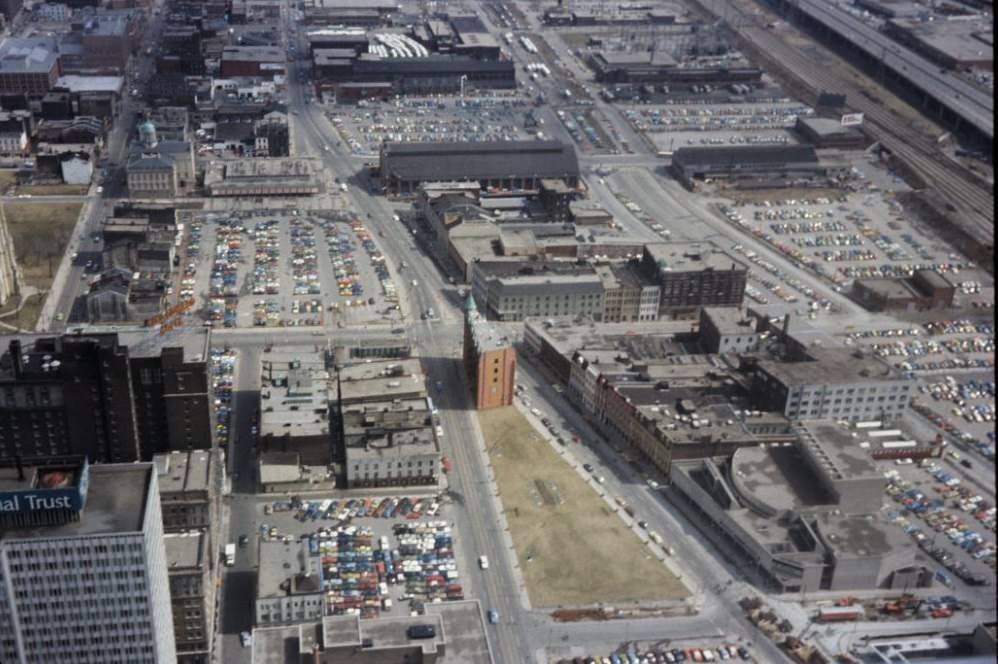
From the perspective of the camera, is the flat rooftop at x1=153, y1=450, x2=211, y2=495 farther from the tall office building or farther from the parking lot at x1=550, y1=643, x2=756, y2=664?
the parking lot at x1=550, y1=643, x2=756, y2=664

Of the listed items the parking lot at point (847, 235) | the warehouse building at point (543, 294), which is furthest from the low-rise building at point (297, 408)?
the parking lot at point (847, 235)

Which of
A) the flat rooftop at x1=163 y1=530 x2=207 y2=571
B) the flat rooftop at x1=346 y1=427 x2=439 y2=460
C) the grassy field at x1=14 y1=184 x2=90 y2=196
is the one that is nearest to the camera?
the flat rooftop at x1=163 y1=530 x2=207 y2=571

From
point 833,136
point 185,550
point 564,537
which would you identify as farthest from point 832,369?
point 833,136

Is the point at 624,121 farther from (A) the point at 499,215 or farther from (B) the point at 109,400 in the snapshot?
(B) the point at 109,400

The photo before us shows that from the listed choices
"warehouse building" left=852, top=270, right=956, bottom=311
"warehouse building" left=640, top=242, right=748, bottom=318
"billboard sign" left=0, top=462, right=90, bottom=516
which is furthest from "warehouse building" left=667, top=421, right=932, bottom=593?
"billboard sign" left=0, top=462, right=90, bottom=516

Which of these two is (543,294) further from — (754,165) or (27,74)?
(27,74)

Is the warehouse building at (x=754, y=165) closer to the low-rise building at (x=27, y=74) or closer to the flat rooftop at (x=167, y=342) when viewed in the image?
the flat rooftop at (x=167, y=342)
